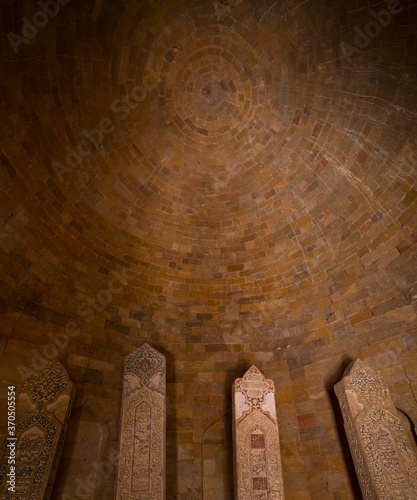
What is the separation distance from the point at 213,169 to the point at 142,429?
6.30m

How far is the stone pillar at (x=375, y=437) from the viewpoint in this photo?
183 inches

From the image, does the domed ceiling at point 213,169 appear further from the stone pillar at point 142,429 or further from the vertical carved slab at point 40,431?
the stone pillar at point 142,429

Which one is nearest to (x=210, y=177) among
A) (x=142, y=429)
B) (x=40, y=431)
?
(x=142, y=429)

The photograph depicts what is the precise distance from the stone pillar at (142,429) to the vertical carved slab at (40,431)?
95 centimetres

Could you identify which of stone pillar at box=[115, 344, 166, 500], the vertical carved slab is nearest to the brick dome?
the vertical carved slab

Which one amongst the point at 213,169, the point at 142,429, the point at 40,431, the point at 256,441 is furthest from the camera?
the point at 213,169

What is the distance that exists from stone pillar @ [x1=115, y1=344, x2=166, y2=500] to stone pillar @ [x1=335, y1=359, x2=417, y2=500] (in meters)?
3.05

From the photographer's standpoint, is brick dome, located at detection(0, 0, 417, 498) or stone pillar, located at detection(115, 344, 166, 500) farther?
brick dome, located at detection(0, 0, 417, 498)

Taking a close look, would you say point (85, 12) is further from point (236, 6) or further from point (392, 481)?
point (392, 481)

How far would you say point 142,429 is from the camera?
5488mm

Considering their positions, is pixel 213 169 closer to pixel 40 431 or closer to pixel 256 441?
pixel 256 441

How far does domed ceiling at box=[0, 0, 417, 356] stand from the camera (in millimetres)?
6074

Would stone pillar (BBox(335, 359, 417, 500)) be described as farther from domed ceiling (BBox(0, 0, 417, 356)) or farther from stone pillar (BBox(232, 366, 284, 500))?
stone pillar (BBox(232, 366, 284, 500))

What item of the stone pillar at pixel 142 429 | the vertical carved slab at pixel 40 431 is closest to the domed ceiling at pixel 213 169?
the vertical carved slab at pixel 40 431
